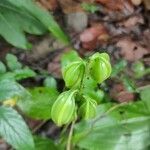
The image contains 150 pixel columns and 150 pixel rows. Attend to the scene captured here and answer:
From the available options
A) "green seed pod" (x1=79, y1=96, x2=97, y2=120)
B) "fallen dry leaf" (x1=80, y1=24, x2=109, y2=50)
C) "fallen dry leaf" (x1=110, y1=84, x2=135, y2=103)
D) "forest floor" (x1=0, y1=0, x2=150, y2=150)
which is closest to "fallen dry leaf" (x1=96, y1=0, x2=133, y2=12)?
"forest floor" (x1=0, y1=0, x2=150, y2=150)

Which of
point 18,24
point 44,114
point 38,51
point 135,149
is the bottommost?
point 135,149

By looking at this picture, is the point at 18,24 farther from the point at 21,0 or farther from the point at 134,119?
the point at 134,119

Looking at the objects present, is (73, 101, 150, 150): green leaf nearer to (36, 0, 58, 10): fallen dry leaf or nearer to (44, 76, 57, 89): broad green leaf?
Result: (44, 76, 57, 89): broad green leaf

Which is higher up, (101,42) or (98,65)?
(98,65)

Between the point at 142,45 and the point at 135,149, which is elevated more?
the point at 142,45

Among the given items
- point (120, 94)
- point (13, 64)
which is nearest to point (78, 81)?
point (13, 64)

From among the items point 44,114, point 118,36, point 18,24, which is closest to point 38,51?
point 18,24

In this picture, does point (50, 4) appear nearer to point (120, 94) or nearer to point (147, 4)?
point (147, 4)

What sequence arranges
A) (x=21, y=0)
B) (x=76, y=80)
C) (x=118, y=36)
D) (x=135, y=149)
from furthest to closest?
(x=118, y=36) < (x=21, y=0) < (x=135, y=149) < (x=76, y=80)
